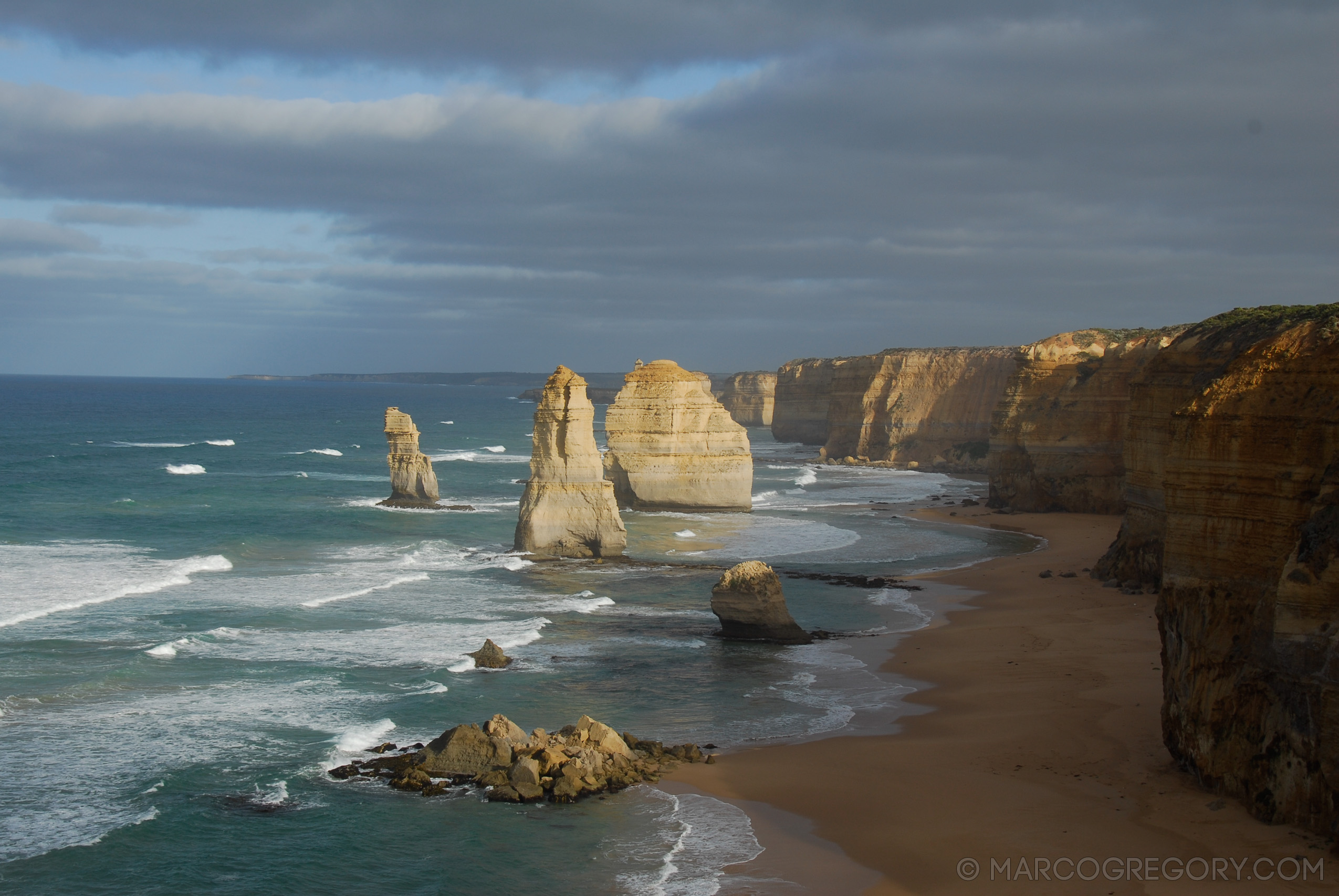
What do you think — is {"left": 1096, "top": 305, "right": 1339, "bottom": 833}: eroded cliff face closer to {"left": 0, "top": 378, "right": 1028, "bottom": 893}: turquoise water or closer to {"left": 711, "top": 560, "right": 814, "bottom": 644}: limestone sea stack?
{"left": 0, "top": 378, "right": 1028, "bottom": 893}: turquoise water

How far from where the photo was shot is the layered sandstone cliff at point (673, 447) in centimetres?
5175

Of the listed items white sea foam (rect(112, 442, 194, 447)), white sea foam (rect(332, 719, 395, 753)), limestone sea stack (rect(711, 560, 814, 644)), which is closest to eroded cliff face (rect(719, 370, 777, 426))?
white sea foam (rect(112, 442, 194, 447))

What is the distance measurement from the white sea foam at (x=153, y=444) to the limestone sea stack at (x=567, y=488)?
64.3 meters

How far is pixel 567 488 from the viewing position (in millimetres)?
37500

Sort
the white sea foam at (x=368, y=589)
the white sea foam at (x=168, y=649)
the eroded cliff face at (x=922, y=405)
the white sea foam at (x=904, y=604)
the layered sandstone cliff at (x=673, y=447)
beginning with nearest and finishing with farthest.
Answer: the white sea foam at (x=168, y=649)
the white sea foam at (x=904, y=604)
the white sea foam at (x=368, y=589)
the layered sandstone cliff at (x=673, y=447)
the eroded cliff face at (x=922, y=405)

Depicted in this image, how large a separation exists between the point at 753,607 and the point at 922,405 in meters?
60.6

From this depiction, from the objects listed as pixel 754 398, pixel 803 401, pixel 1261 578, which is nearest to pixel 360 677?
pixel 1261 578

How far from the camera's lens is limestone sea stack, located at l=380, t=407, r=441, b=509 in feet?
173

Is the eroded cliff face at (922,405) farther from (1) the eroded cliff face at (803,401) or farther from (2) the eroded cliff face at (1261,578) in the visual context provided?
(2) the eroded cliff face at (1261,578)

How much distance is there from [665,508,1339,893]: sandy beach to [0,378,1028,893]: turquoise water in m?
1.26

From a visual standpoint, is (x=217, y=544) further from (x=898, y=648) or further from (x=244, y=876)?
(x=244, y=876)

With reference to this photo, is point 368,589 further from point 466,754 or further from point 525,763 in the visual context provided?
point 525,763

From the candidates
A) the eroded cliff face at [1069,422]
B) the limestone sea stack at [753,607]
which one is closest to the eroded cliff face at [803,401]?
the eroded cliff face at [1069,422]

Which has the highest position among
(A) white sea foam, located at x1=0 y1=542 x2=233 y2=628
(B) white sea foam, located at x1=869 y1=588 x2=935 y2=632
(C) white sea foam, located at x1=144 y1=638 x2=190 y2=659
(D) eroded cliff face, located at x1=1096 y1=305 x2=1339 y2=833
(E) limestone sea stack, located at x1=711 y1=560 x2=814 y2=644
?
(D) eroded cliff face, located at x1=1096 y1=305 x2=1339 y2=833
